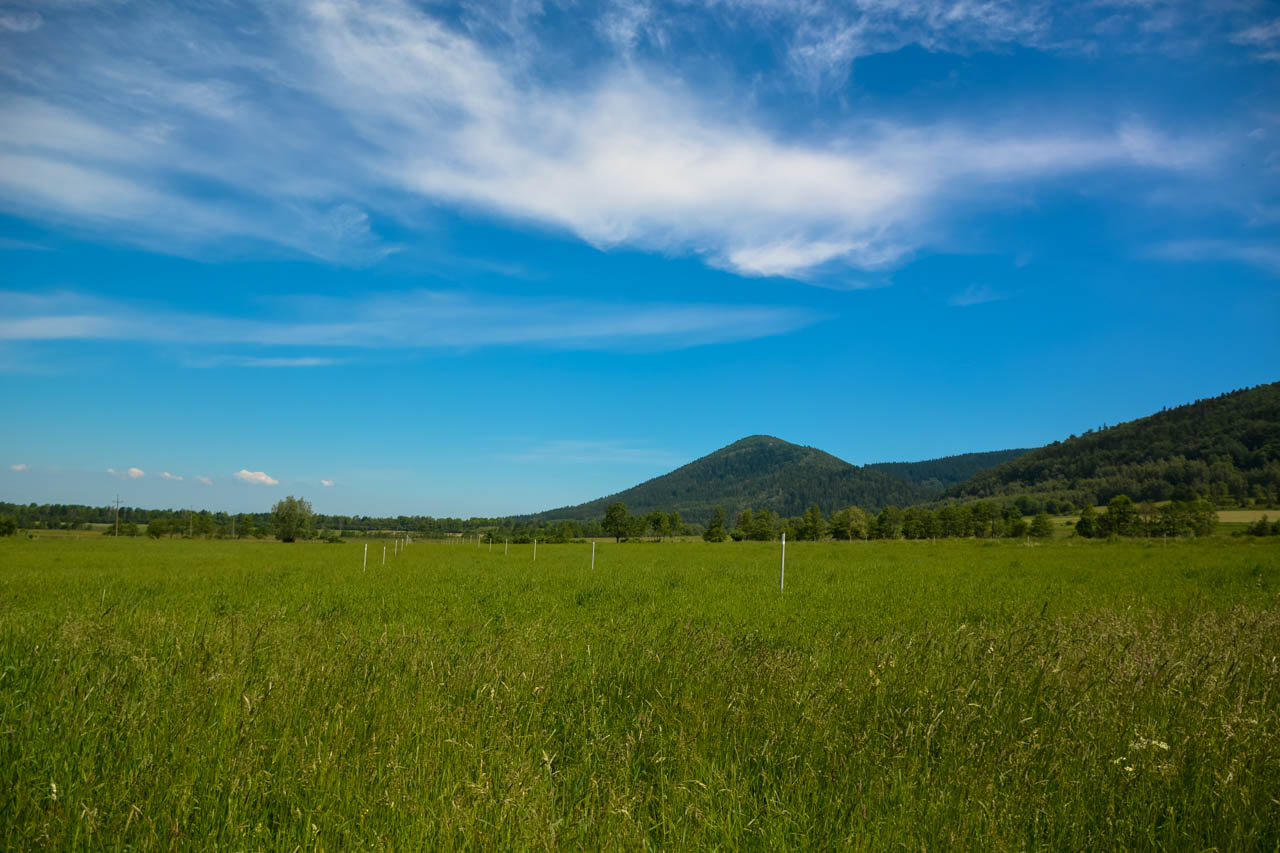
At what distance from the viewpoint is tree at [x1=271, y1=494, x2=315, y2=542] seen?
134750 millimetres

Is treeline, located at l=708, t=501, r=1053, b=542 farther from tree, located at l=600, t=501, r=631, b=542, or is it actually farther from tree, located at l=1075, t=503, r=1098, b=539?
tree, located at l=600, t=501, r=631, b=542

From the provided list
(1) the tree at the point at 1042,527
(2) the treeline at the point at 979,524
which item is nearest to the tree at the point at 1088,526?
(2) the treeline at the point at 979,524

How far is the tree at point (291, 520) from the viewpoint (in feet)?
442

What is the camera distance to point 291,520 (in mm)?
135750

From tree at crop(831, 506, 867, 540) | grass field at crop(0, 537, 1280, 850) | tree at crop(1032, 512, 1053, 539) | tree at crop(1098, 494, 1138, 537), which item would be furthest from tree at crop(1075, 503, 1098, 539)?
grass field at crop(0, 537, 1280, 850)

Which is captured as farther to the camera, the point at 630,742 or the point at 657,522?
the point at 657,522

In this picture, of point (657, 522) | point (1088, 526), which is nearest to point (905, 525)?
point (1088, 526)

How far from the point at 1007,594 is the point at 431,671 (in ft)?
50.8

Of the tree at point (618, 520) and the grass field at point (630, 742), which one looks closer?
the grass field at point (630, 742)

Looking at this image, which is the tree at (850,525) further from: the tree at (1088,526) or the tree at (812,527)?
the tree at (1088,526)

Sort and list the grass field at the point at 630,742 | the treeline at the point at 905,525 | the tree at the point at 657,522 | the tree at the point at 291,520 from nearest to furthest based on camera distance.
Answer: the grass field at the point at 630,742 → the treeline at the point at 905,525 → the tree at the point at 291,520 → the tree at the point at 657,522

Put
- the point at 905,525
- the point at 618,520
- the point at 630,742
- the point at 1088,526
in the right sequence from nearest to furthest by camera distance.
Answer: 1. the point at 630,742
2. the point at 1088,526
3. the point at 905,525
4. the point at 618,520

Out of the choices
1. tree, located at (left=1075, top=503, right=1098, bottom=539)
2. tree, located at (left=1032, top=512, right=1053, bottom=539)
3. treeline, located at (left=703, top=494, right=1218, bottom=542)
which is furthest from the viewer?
tree, located at (left=1032, top=512, right=1053, bottom=539)

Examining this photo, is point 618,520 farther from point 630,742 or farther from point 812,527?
point 630,742
